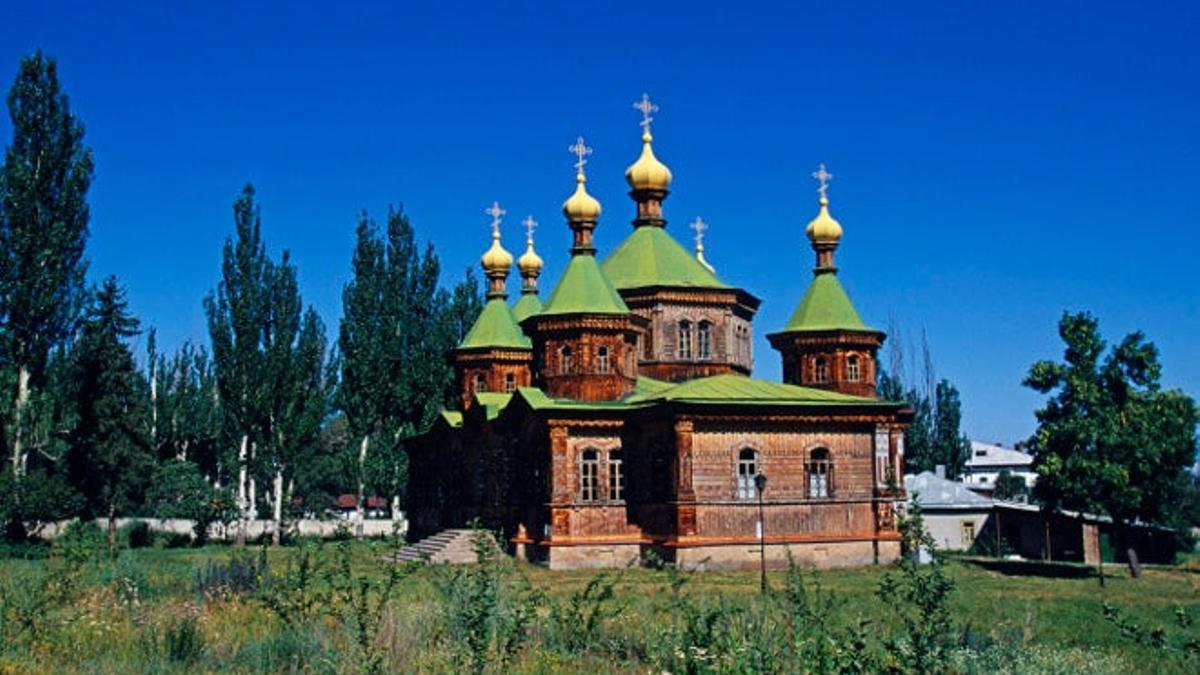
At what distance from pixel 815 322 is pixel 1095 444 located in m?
7.70

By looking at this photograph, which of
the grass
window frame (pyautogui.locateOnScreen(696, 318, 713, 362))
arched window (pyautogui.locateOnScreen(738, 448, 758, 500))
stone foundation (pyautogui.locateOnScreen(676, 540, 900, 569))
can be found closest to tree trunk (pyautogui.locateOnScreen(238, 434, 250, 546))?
window frame (pyautogui.locateOnScreen(696, 318, 713, 362))

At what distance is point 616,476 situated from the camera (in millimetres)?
28734

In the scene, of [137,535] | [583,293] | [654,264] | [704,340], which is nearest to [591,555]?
[583,293]

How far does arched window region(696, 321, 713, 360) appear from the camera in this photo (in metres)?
32.3

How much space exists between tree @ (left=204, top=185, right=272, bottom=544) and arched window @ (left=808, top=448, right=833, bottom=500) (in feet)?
55.3

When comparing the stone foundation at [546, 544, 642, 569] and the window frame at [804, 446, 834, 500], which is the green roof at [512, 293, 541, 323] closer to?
the stone foundation at [546, 544, 642, 569]

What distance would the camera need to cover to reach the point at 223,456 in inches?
1941

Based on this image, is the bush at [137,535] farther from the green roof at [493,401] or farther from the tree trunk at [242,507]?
the green roof at [493,401]

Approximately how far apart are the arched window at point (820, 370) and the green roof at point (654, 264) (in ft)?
10.0

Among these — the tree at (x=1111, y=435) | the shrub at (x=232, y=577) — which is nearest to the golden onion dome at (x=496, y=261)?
the tree at (x=1111, y=435)

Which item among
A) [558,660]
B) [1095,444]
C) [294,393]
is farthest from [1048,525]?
[558,660]

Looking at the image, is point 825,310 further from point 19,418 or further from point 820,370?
point 19,418

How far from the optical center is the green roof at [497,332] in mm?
35469

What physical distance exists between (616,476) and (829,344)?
7356mm
